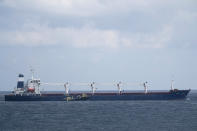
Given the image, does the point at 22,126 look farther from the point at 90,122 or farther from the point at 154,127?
the point at 154,127

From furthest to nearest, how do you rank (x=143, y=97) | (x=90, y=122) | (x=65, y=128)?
(x=143, y=97)
(x=90, y=122)
(x=65, y=128)

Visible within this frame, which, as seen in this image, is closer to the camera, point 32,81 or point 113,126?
point 113,126

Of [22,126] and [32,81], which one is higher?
[32,81]

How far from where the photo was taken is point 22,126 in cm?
5566

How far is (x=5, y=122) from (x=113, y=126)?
61.2 ft

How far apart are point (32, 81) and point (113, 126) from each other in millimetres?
73696

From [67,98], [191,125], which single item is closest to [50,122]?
[191,125]

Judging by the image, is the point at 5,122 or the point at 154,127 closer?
the point at 154,127

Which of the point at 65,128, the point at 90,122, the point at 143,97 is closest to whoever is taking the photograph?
the point at 65,128

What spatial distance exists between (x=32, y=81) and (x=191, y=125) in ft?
253

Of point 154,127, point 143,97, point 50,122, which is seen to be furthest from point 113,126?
point 143,97

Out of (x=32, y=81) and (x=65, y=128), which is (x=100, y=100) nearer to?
(x=32, y=81)

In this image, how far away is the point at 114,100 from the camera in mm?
122625

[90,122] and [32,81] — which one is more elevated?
[32,81]
